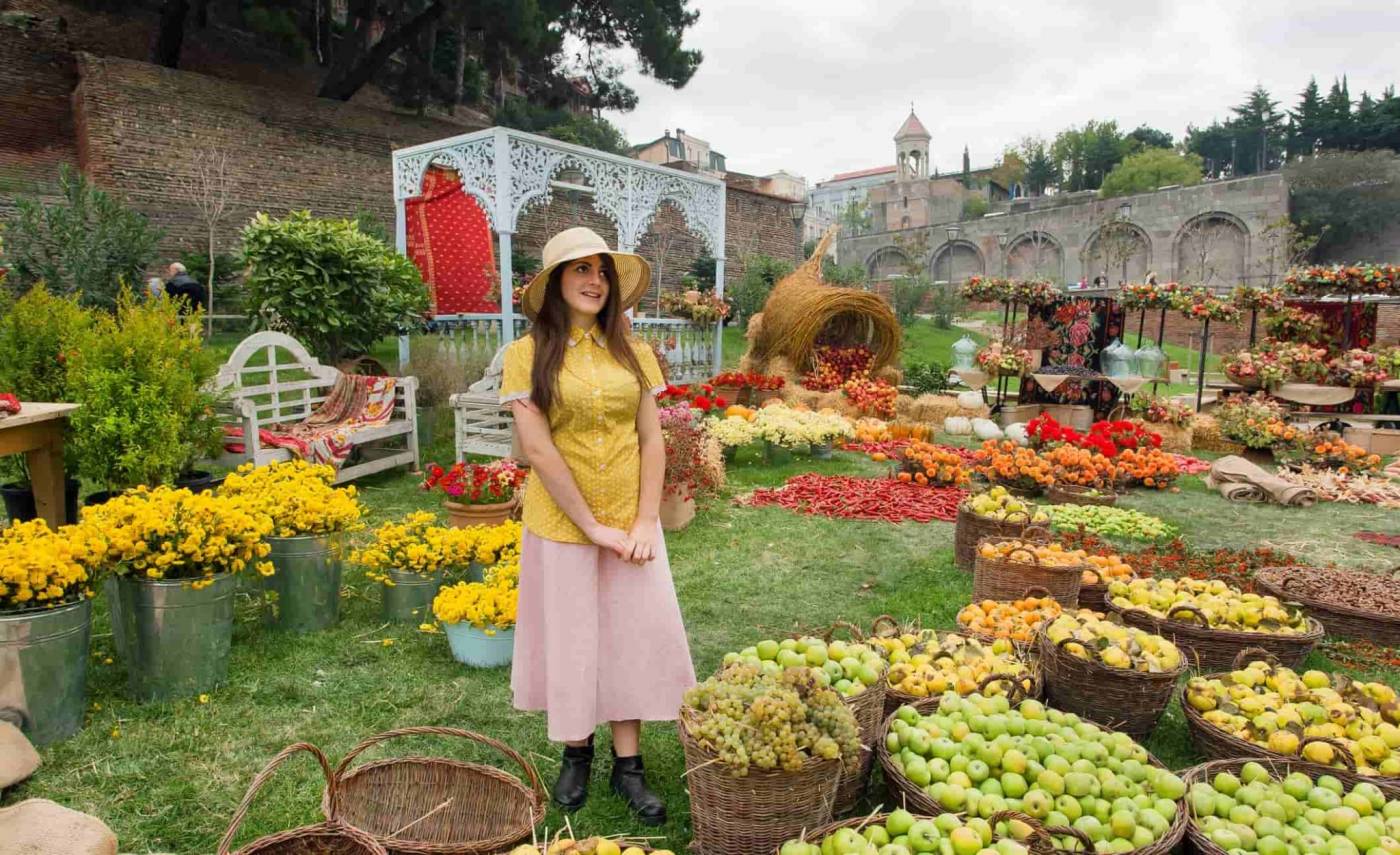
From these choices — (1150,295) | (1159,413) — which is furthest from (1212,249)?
(1159,413)

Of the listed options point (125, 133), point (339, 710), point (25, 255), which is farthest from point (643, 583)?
point (125, 133)

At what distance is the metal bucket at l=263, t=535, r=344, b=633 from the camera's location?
160 inches

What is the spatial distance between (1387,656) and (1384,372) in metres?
8.62

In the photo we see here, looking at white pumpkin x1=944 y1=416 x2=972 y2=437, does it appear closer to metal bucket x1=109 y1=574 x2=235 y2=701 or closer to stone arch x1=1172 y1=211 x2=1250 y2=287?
metal bucket x1=109 y1=574 x2=235 y2=701

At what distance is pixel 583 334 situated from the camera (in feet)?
8.61

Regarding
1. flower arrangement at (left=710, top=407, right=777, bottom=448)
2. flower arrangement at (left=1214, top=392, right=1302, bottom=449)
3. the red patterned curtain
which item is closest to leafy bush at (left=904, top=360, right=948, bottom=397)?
flower arrangement at (left=1214, top=392, right=1302, bottom=449)

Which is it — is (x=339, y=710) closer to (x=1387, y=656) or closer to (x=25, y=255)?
(x=1387, y=656)

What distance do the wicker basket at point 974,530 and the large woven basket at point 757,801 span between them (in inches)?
121

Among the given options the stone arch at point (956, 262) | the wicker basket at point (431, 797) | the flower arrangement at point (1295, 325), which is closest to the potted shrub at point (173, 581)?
the wicker basket at point (431, 797)

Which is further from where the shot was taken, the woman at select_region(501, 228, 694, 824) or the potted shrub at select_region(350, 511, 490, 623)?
the potted shrub at select_region(350, 511, 490, 623)

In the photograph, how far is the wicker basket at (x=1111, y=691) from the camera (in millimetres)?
2965

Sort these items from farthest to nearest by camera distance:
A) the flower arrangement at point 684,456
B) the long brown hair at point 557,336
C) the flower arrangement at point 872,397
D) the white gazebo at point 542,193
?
1. the flower arrangement at point 872,397
2. the white gazebo at point 542,193
3. the flower arrangement at point 684,456
4. the long brown hair at point 557,336

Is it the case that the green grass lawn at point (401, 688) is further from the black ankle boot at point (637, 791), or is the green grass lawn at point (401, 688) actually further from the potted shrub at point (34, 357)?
the potted shrub at point (34, 357)

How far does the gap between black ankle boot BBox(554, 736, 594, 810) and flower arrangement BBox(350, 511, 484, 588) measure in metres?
1.86
